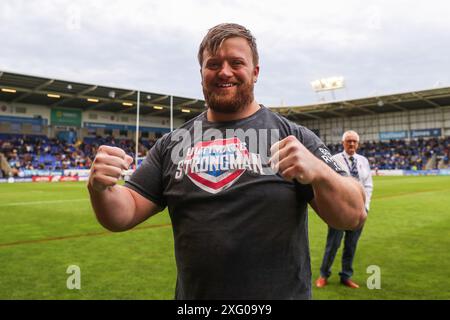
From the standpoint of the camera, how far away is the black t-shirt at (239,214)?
5.55 feet

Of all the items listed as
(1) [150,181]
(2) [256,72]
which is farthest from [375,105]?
(1) [150,181]

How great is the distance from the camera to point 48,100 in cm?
4319

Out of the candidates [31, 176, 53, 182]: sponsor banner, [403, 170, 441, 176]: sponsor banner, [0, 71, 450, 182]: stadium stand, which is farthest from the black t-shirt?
[403, 170, 441, 176]: sponsor banner

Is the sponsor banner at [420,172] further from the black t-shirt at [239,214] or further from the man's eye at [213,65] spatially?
the man's eye at [213,65]

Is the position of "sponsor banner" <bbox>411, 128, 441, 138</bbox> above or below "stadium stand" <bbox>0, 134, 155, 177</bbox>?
above

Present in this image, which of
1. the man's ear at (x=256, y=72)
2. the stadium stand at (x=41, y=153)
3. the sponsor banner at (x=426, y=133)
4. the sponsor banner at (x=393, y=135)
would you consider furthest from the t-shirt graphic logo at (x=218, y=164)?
the sponsor banner at (x=393, y=135)

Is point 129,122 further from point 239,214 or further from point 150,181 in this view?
point 239,214

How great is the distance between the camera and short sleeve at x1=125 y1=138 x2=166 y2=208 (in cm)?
201

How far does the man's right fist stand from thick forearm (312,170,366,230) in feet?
2.73

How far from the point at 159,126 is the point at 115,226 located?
2128 inches

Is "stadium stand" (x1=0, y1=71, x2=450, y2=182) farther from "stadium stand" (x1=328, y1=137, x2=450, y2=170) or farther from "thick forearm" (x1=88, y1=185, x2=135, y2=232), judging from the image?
"thick forearm" (x1=88, y1=185, x2=135, y2=232)

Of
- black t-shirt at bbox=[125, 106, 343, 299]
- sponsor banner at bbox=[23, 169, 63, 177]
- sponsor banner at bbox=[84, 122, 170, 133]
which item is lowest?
black t-shirt at bbox=[125, 106, 343, 299]

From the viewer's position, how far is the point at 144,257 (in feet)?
22.6
